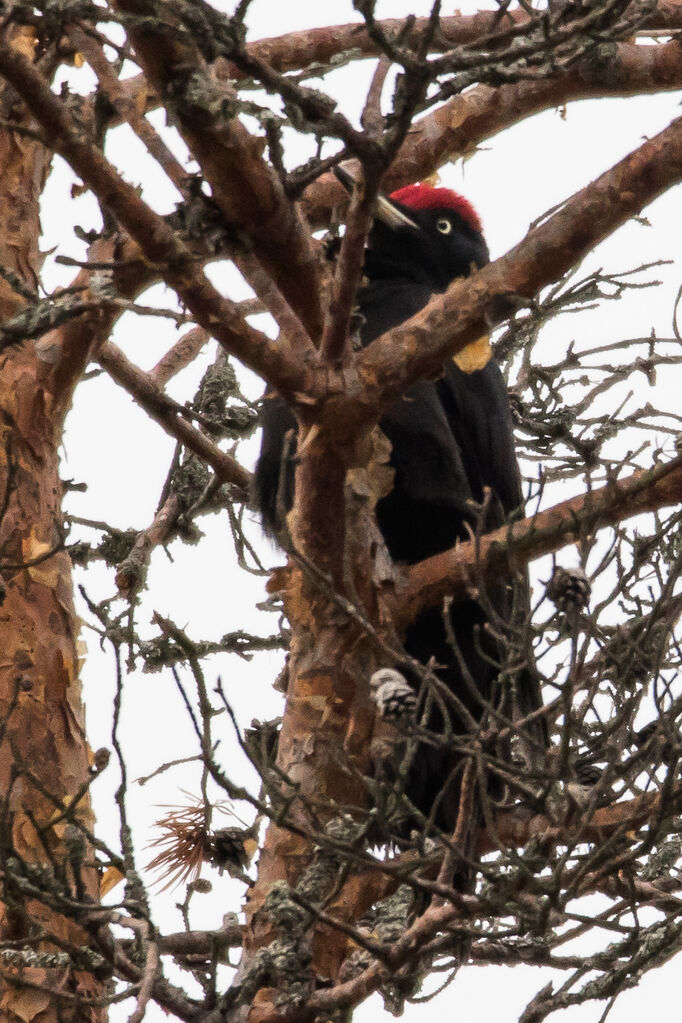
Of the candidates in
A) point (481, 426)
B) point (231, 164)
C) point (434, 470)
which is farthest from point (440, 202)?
point (231, 164)

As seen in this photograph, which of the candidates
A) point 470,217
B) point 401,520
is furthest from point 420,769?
point 470,217

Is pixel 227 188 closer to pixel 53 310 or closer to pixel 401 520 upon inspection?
pixel 53 310

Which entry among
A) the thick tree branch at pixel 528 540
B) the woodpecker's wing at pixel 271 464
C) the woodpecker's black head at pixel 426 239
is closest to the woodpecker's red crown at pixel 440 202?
the woodpecker's black head at pixel 426 239

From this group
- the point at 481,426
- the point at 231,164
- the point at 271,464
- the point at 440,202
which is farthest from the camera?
the point at 440,202

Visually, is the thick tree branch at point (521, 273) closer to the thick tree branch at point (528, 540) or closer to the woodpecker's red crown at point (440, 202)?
the thick tree branch at point (528, 540)

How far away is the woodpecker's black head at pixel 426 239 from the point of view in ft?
15.9

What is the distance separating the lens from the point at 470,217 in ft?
17.1

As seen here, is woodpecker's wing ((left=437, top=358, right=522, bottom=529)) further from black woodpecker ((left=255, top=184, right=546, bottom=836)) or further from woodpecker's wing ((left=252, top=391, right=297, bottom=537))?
woodpecker's wing ((left=252, top=391, right=297, bottom=537))

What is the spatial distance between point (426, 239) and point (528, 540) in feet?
7.24

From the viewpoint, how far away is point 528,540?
3.08 metres

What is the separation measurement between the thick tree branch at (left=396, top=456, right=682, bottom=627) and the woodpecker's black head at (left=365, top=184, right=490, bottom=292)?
1758 mm

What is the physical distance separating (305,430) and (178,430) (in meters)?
1.21

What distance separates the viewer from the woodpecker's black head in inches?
191

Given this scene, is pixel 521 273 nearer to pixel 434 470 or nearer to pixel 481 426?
pixel 434 470
